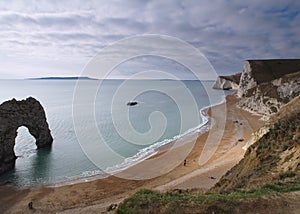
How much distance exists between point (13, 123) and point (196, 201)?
23.9 meters

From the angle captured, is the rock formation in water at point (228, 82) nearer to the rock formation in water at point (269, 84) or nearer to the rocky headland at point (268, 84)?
the rocky headland at point (268, 84)

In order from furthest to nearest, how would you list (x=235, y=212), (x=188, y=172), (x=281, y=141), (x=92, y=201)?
(x=188, y=172)
(x=92, y=201)
(x=281, y=141)
(x=235, y=212)

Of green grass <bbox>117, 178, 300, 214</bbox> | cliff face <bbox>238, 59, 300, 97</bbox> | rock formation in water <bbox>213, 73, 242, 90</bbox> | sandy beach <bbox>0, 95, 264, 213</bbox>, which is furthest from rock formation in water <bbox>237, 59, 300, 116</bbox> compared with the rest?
rock formation in water <bbox>213, 73, 242, 90</bbox>

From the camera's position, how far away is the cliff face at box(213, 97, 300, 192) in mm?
11044

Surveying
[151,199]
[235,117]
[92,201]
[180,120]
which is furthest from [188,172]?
[235,117]

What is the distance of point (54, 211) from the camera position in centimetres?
1647

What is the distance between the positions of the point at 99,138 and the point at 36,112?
426 inches

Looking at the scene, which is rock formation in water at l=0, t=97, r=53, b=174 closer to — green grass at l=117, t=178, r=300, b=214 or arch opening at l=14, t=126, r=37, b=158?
arch opening at l=14, t=126, r=37, b=158

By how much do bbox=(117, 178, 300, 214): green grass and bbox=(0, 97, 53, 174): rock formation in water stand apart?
20.6 metres

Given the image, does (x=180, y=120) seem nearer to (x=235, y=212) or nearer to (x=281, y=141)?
(x=281, y=141)

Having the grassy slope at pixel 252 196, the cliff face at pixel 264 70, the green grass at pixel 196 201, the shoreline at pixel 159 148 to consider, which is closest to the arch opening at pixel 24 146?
the shoreline at pixel 159 148

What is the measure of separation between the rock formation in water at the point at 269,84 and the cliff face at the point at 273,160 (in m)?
34.0

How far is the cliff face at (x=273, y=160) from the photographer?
1104 centimetres

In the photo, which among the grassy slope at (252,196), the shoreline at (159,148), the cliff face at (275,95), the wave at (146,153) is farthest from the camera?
the cliff face at (275,95)
